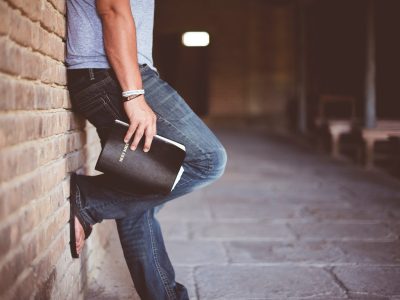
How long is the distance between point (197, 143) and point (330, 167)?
4.97 meters

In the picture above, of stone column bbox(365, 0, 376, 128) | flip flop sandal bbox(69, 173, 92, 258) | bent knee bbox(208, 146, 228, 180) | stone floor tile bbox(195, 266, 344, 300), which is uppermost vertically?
stone column bbox(365, 0, 376, 128)

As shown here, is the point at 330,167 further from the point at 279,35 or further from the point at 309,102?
the point at 279,35

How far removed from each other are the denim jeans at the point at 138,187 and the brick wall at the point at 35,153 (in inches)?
3.3

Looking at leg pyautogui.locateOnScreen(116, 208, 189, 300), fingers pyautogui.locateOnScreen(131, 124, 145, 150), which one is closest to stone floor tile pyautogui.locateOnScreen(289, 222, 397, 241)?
leg pyautogui.locateOnScreen(116, 208, 189, 300)

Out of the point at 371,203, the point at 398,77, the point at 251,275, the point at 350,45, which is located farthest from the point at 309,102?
the point at 251,275

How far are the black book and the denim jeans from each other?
0.06m

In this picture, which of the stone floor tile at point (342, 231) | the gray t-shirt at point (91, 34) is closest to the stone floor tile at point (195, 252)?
the stone floor tile at point (342, 231)

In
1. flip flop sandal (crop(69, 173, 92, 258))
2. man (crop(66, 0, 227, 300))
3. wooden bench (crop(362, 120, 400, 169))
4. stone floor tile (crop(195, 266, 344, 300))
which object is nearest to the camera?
man (crop(66, 0, 227, 300))

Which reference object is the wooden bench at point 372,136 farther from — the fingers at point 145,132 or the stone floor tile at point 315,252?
the fingers at point 145,132

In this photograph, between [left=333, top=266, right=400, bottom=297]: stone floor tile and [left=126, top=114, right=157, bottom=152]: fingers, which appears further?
[left=333, top=266, right=400, bottom=297]: stone floor tile

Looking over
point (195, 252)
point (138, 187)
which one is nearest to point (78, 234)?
point (138, 187)

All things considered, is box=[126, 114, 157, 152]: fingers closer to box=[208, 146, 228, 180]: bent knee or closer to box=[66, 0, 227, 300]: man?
Answer: box=[66, 0, 227, 300]: man

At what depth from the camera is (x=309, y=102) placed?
12477mm

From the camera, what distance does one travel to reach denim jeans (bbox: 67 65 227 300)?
5.33 ft
